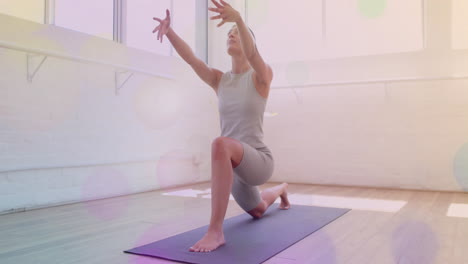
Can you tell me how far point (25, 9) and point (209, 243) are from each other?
2.36 m

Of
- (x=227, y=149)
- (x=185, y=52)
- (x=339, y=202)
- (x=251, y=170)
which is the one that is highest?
(x=185, y=52)

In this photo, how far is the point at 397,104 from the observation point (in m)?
4.18

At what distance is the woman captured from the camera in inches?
70.8

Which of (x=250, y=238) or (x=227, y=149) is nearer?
(x=227, y=149)

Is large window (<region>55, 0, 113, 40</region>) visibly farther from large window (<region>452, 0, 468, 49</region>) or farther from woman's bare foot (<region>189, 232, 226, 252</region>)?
large window (<region>452, 0, 468, 49</region>)

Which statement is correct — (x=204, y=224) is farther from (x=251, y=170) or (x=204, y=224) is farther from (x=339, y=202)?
(x=339, y=202)

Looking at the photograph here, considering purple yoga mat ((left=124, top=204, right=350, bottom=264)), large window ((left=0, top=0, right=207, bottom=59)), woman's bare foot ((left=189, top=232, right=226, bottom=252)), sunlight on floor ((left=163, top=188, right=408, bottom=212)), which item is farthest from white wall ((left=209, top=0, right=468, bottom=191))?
woman's bare foot ((left=189, top=232, right=226, bottom=252))

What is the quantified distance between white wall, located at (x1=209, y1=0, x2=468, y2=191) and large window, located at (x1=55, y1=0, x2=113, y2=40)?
209cm

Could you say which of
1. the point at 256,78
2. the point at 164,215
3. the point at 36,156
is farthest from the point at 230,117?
the point at 36,156

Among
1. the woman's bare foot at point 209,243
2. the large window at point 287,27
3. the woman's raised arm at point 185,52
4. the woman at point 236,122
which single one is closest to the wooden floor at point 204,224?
the woman's bare foot at point 209,243

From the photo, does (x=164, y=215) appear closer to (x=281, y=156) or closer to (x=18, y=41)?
(x=18, y=41)

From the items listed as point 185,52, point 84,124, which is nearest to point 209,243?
point 185,52

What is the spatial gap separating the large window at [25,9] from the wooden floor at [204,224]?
145 centimetres

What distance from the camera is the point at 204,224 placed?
7.87 feet
